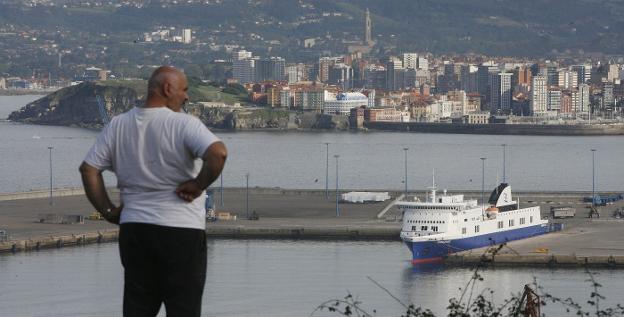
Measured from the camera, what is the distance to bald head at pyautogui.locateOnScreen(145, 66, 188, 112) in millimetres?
3781

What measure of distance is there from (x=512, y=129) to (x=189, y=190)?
69104 mm

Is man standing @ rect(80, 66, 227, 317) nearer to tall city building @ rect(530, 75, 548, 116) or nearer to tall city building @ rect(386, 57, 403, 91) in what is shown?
tall city building @ rect(530, 75, 548, 116)

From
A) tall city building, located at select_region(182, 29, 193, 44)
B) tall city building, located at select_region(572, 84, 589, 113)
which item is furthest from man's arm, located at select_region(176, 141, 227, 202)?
tall city building, located at select_region(182, 29, 193, 44)

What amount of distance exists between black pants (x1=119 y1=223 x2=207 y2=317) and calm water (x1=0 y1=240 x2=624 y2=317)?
9.86 meters

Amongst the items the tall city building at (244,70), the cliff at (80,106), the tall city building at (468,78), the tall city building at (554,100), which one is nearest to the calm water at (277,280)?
the cliff at (80,106)

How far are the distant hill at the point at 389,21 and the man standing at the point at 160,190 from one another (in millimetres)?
149357

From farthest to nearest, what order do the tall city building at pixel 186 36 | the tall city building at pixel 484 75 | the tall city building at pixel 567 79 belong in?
1. the tall city building at pixel 186 36
2. the tall city building at pixel 484 75
3. the tall city building at pixel 567 79

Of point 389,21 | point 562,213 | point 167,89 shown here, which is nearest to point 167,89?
point 167,89

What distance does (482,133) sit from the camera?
72438 millimetres

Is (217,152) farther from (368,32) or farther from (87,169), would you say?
(368,32)

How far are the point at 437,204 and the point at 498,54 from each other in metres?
128

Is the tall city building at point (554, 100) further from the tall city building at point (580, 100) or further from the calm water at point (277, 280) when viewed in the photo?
the calm water at point (277, 280)

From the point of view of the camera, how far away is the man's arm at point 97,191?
3.76 m

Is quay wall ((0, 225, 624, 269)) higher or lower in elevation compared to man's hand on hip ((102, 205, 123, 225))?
lower
